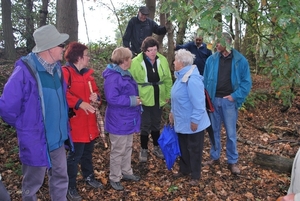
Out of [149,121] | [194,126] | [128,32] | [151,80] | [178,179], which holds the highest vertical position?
[128,32]

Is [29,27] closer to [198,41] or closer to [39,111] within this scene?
[198,41]

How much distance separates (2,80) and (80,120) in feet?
13.0

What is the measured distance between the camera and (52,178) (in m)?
3.37

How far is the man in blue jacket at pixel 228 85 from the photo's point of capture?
443cm

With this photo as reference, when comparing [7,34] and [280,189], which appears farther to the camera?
[7,34]

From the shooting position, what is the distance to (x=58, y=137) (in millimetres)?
3180

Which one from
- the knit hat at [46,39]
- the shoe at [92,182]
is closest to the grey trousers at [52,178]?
the shoe at [92,182]

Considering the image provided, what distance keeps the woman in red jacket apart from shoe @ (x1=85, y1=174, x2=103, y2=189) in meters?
0.36

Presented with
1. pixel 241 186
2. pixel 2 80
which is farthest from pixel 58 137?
pixel 2 80

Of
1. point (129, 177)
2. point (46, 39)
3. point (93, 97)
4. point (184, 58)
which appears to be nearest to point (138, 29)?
point (184, 58)

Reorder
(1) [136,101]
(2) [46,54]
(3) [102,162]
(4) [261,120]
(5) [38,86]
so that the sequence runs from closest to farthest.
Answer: (5) [38,86]
(2) [46,54]
(1) [136,101]
(3) [102,162]
(4) [261,120]

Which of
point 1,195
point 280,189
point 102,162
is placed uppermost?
point 1,195

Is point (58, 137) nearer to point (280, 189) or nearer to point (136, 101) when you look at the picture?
point (136, 101)

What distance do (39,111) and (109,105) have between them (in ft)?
4.27
